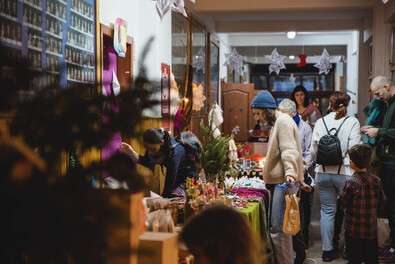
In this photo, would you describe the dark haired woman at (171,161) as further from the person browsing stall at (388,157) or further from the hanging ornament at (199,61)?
the hanging ornament at (199,61)

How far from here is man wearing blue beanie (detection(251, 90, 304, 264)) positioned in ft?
12.8

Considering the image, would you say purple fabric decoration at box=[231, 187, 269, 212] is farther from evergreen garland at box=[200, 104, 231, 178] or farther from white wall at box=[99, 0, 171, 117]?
white wall at box=[99, 0, 171, 117]

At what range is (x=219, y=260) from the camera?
129 centimetres

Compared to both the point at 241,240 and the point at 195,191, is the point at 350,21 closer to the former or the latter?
the point at 195,191

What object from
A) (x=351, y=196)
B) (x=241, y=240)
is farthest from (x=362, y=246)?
(x=241, y=240)

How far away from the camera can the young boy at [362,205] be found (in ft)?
13.1

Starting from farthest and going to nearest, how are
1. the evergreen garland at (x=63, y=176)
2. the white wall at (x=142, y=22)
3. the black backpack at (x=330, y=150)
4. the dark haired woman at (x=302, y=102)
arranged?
1. the dark haired woman at (x=302, y=102)
2. the black backpack at (x=330, y=150)
3. the white wall at (x=142, y=22)
4. the evergreen garland at (x=63, y=176)

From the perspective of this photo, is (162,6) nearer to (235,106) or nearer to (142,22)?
(142,22)

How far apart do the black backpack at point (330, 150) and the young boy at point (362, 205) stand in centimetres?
63

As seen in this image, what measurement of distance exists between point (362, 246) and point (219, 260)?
10.4 ft

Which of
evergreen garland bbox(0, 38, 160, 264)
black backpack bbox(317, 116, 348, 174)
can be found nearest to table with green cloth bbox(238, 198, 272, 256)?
black backpack bbox(317, 116, 348, 174)

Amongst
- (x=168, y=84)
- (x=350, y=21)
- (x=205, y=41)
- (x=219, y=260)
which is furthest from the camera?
(x=350, y=21)

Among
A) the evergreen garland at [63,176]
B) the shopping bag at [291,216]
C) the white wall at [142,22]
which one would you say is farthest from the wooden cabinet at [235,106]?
the evergreen garland at [63,176]

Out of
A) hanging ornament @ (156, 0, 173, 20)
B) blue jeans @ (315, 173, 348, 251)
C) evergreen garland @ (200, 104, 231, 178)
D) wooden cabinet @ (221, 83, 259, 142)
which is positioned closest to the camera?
evergreen garland @ (200, 104, 231, 178)
